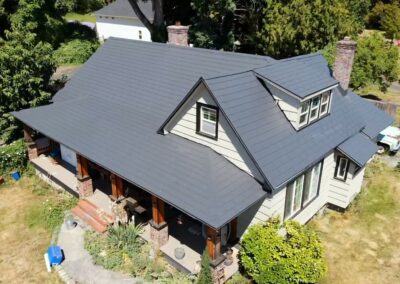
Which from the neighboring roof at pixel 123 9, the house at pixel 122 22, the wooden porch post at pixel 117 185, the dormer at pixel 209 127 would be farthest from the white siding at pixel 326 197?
the neighboring roof at pixel 123 9

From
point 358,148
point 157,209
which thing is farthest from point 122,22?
point 157,209

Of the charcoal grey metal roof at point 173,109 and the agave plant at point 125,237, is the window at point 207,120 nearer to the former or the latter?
the charcoal grey metal roof at point 173,109

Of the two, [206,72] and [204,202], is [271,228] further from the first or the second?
[206,72]

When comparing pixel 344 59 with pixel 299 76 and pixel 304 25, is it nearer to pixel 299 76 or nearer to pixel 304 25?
pixel 299 76

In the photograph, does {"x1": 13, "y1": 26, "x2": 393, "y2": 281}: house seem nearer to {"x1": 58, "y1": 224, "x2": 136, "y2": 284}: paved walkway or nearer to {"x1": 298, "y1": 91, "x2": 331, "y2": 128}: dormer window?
{"x1": 298, "y1": 91, "x2": 331, "y2": 128}: dormer window

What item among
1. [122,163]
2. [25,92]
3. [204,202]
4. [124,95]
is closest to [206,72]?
[124,95]

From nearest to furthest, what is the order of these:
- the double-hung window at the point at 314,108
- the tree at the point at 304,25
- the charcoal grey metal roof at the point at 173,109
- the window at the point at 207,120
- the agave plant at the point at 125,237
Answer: the charcoal grey metal roof at the point at 173,109, the window at the point at 207,120, the agave plant at the point at 125,237, the double-hung window at the point at 314,108, the tree at the point at 304,25
